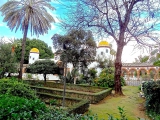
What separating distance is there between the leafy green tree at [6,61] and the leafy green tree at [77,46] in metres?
5.22

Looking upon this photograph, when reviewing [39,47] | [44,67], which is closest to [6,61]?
[44,67]

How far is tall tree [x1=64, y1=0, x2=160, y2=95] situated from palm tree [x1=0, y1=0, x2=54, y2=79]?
7.14 m

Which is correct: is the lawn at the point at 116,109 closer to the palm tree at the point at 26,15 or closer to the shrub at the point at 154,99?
the shrub at the point at 154,99

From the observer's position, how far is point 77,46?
693 inches

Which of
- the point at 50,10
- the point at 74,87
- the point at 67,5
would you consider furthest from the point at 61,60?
the point at 67,5

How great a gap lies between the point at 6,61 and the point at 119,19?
12.5m

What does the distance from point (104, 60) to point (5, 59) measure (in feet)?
46.4

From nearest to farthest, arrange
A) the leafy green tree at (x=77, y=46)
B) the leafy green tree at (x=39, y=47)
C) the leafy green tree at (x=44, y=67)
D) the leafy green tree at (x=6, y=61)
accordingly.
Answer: the leafy green tree at (x=6, y=61), the leafy green tree at (x=44, y=67), the leafy green tree at (x=77, y=46), the leafy green tree at (x=39, y=47)

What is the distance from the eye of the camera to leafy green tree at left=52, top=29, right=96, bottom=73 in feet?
56.9

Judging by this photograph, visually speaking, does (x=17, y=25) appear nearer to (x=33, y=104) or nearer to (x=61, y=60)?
(x=61, y=60)

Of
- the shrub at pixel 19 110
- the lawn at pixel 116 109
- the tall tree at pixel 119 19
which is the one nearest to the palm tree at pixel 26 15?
the tall tree at pixel 119 19

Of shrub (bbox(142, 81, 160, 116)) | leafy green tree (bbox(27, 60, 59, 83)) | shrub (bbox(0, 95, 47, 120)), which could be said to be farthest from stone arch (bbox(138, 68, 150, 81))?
shrub (bbox(0, 95, 47, 120))

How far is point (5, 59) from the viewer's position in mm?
16094

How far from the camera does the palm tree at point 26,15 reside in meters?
16.0
